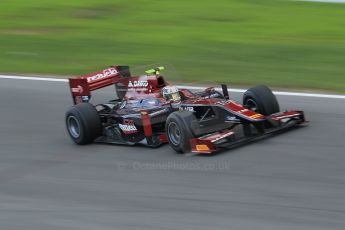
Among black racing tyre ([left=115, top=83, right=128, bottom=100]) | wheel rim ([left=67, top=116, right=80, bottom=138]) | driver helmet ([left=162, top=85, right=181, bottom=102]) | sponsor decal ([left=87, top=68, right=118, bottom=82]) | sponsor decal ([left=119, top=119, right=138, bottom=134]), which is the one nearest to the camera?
sponsor decal ([left=119, top=119, right=138, bottom=134])

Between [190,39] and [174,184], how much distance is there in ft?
27.1

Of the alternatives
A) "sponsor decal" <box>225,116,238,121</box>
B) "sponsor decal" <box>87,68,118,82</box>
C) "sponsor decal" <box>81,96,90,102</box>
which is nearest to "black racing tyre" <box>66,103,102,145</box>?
"sponsor decal" <box>81,96,90,102</box>

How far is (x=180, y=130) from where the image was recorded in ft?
28.4

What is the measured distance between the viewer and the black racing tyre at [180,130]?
28.4ft

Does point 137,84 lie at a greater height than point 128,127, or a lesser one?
greater

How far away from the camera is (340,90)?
11891 millimetres

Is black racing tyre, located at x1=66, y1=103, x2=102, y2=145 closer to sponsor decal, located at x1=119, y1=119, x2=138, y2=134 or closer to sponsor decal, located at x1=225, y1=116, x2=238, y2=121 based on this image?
sponsor decal, located at x1=119, y1=119, x2=138, y2=134

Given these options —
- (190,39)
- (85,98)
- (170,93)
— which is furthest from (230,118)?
(190,39)

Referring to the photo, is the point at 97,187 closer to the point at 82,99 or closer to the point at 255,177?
the point at 255,177

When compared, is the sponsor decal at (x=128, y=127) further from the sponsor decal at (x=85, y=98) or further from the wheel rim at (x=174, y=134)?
the sponsor decal at (x=85, y=98)

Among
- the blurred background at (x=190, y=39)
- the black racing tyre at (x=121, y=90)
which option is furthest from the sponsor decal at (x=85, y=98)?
the blurred background at (x=190, y=39)

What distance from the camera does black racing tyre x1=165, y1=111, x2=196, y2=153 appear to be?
8.66m

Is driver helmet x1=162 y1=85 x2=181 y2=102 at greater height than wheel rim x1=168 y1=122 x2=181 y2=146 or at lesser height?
greater

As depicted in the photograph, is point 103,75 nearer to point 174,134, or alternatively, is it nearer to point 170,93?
point 170,93
